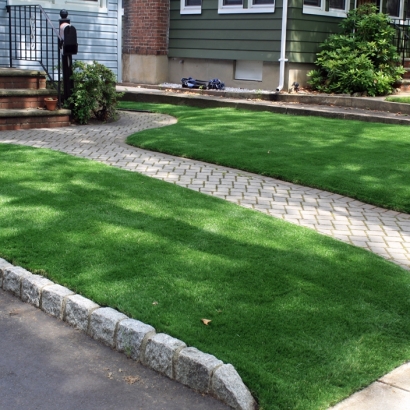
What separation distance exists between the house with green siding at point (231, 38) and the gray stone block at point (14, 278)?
12.2 m

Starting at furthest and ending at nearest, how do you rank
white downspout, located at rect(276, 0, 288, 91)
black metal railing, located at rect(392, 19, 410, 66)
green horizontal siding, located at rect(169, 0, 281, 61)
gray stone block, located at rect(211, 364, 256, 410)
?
black metal railing, located at rect(392, 19, 410, 66), green horizontal siding, located at rect(169, 0, 281, 61), white downspout, located at rect(276, 0, 288, 91), gray stone block, located at rect(211, 364, 256, 410)

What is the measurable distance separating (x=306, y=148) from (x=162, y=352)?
21.0 feet

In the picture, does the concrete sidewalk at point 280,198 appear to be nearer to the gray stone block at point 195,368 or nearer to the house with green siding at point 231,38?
the gray stone block at point 195,368

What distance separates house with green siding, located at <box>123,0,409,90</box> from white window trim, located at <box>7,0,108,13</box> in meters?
3.03

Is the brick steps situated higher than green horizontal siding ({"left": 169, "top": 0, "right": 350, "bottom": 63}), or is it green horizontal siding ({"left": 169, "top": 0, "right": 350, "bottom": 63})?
green horizontal siding ({"left": 169, "top": 0, "right": 350, "bottom": 63})

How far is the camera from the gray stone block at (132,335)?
13.0ft

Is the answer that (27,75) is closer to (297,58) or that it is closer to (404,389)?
(297,58)

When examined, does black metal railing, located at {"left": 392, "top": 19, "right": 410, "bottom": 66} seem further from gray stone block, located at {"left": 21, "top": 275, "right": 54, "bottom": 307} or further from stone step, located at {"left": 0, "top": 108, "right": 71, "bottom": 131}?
gray stone block, located at {"left": 21, "top": 275, "right": 54, "bottom": 307}

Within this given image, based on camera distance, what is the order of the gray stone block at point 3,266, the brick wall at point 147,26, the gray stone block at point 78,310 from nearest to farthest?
the gray stone block at point 78,310 → the gray stone block at point 3,266 → the brick wall at point 147,26

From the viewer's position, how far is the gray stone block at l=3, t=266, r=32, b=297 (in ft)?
15.9

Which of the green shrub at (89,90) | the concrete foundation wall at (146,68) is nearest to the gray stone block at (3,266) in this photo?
the green shrub at (89,90)

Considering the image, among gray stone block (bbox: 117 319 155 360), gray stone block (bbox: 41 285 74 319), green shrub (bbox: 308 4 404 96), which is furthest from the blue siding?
gray stone block (bbox: 117 319 155 360)

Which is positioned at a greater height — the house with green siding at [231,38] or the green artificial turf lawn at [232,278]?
the house with green siding at [231,38]

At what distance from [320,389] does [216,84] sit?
14143 mm
